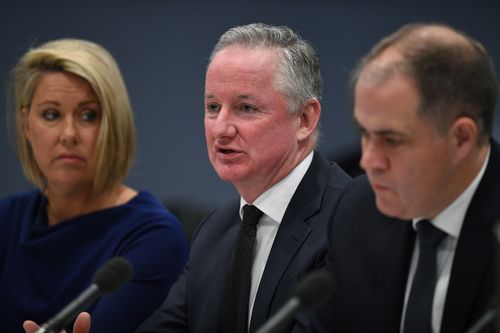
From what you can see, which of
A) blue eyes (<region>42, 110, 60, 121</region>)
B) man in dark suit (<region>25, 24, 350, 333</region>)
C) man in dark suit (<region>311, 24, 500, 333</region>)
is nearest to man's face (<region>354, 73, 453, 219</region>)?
man in dark suit (<region>311, 24, 500, 333</region>)

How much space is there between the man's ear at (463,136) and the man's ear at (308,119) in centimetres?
78

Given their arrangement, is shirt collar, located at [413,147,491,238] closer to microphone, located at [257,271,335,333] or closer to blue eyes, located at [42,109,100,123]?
microphone, located at [257,271,335,333]

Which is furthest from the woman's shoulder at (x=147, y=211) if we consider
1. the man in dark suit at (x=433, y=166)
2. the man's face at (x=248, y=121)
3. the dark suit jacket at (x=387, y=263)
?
the man in dark suit at (x=433, y=166)

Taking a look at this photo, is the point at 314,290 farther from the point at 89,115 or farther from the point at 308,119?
the point at 89,115

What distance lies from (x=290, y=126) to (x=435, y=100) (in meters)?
0.79

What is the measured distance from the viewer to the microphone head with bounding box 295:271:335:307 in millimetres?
1663

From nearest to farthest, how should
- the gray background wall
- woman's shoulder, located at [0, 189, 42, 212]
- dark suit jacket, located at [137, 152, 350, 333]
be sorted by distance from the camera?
dark suit jacket, located at [137, 152, 350, 333] → woman's shoulder, located at [0, 189, 42, 212] → the gray background wall

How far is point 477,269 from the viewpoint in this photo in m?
1.87

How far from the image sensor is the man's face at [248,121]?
2537 millimetres

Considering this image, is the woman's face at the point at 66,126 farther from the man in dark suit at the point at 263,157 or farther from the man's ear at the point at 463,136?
the man's ear at the point at 463,136

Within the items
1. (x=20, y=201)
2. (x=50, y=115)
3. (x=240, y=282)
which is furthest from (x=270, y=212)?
(x=20, y=201)

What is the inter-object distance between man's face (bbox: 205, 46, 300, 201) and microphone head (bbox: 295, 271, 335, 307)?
2.93 feet

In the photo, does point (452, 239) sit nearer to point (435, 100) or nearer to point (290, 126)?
point (435, 100)

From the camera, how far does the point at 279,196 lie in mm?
2553
